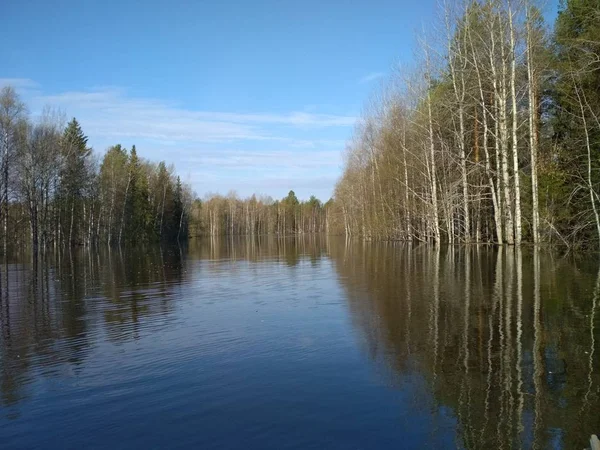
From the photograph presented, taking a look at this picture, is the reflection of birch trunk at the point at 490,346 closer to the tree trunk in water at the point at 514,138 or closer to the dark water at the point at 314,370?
the dark water at the point at 314,370

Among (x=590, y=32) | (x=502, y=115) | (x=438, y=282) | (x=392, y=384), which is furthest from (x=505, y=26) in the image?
(x=392, y=384)

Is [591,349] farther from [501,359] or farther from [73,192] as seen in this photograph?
[73,192]

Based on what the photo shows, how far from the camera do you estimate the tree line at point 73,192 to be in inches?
1880

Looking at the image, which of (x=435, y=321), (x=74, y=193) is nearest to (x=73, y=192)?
(x=74, y=193)

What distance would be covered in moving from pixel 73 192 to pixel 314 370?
64779mm

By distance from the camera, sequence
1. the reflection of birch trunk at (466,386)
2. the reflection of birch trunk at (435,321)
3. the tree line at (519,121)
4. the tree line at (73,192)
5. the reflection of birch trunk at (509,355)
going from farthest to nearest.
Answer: the tree line at (73,192)
the tree line at (519,121)
the reflection of birch trunk at (435,321)
the reflection of birch trunk at (509,355)
the reflection of birch trunk at (466,386)

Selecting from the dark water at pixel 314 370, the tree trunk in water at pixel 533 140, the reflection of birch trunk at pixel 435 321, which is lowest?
the dark water at pixel 314 370

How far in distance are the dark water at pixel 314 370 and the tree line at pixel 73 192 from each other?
133 feet

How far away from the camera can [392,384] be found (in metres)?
6.09

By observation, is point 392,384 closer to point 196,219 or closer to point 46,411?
point 46,411

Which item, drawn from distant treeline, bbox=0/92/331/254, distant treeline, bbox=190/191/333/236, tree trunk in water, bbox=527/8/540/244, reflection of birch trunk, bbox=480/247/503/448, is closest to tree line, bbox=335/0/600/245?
tree trunk in water, bbox=527/8/540/244

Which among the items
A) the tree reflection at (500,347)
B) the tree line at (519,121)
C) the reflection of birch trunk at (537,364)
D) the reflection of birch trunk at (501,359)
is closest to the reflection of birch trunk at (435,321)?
the tree reflection at (500,347)

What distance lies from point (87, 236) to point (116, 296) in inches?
2438

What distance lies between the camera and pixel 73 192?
63.2m
